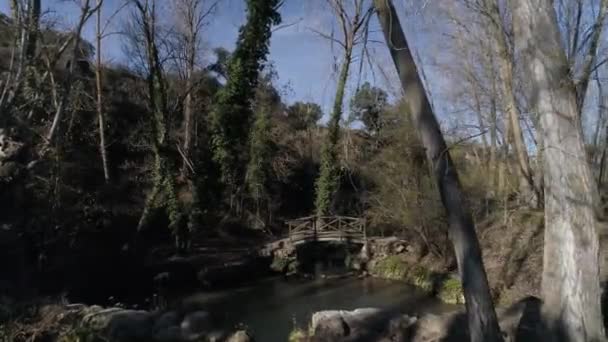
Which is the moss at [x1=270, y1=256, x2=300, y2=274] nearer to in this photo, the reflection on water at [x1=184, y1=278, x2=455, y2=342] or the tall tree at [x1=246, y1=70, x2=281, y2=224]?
the reflection on water at [x1=184, y1=278, x2=455, y2=342]

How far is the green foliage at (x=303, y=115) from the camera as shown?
2538 centimetres

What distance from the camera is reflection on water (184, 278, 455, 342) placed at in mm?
10312

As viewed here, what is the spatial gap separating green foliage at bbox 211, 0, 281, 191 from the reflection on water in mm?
5792

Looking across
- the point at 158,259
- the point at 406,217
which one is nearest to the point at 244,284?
the point at 158,259

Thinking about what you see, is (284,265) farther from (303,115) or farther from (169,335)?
(303,115)

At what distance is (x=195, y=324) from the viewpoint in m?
6.95

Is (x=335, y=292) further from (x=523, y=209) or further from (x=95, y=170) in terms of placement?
(x=95, y=170)

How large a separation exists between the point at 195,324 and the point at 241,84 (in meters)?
12.2

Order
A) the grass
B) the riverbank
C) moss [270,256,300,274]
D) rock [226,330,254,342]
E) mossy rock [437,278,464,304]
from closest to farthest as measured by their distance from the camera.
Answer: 1. rock [226,330,254,342]
2. the riverbank
3. mossy rock [437,278,464,304]
4. the grass
5. moss [270,256,300,274]

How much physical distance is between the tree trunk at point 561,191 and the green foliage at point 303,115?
69.9 feet

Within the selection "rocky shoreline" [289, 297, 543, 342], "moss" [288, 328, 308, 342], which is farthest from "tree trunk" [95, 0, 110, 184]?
"rocky shoreline" [289, 297, 543, 342]

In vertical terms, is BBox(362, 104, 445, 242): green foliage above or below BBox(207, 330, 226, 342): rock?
above

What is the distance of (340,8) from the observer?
523 centimetres

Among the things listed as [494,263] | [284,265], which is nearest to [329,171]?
[284,265]
